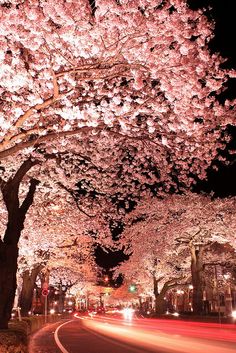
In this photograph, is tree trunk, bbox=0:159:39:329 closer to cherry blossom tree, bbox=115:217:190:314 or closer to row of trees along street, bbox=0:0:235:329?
row of trees along street, bbox=0:0:235:329

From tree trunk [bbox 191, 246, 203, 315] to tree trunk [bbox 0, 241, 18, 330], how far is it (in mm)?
24489

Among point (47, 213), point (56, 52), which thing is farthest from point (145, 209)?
point (56, 52)

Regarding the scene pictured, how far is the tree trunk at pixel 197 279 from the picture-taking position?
124ft

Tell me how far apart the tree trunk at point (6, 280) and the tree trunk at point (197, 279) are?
24.5 meters

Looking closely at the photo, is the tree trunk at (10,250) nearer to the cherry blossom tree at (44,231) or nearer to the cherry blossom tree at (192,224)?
the cherry blossom tree at (44,231)

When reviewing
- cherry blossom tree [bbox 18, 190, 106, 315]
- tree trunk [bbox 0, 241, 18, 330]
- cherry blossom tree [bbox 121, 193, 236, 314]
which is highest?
cherry blossom tree [bbox 121, 193, 236, 314]

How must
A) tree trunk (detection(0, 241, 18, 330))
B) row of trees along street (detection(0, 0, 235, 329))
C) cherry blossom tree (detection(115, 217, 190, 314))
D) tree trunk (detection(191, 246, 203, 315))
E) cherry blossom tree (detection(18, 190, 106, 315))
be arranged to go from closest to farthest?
row of trees along street (detection(0, 0, 235, 329)), tree trunk (detection(0, 241, 18, 330)), cherry blossom tree (detection(18, 190, 106, 315)), tree trunk (detection(191, 246, 203, 315)), cherry blossom tree (detection(115, 217, 190, 314))

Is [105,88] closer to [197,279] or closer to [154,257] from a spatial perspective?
[197,279]

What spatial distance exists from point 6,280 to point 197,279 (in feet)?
82.2

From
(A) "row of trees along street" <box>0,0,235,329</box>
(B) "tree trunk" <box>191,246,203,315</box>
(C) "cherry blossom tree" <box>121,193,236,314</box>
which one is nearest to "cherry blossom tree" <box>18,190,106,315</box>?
(A) "row of trees along street" <box>0,0,235,329</box>

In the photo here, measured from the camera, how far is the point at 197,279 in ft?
125

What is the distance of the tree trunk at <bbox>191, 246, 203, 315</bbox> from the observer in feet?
124

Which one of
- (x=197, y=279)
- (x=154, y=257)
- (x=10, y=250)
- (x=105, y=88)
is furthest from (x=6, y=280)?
(x=154, y=257)

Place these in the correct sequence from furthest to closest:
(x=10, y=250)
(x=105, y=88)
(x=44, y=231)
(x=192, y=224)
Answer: (x=192, y=224) < (x=44, y=231) < (x=10, y=250) < (x=105, y=88)
